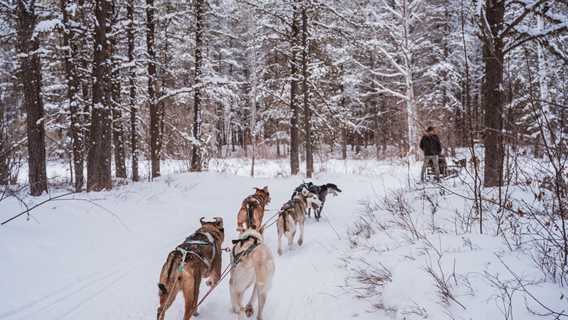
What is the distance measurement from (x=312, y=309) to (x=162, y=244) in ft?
12.3

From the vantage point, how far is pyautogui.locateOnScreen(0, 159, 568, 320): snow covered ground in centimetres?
298

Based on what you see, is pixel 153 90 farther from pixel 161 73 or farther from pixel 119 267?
pixel 119 267

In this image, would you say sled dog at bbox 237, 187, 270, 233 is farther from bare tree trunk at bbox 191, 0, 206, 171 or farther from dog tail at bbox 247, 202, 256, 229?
bare tree trunk at bbox 191, 0, 206, 171

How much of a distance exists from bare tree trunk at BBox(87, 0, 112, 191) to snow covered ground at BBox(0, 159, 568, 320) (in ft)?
7.97

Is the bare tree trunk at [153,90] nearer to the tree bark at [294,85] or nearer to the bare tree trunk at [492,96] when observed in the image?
the tree bark at [294,85]

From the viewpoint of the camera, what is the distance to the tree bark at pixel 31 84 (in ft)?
31.3

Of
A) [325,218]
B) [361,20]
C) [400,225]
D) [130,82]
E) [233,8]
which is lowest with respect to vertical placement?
[325,218]

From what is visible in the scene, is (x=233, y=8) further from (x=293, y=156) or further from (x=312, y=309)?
(x=312, y=309)

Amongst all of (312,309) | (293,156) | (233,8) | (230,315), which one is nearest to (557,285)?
(312,309)

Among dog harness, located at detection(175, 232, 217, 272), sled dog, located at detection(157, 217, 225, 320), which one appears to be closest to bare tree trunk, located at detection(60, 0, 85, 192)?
dog harness, located at detection(175, 232, 217, 272)

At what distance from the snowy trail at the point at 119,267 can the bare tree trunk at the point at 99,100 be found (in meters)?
1.29

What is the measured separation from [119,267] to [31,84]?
8.39m

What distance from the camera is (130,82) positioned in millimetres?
15945

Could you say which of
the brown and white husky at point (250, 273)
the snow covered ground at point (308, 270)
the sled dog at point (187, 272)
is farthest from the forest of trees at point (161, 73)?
the brown and white husky at point (250, 273)
